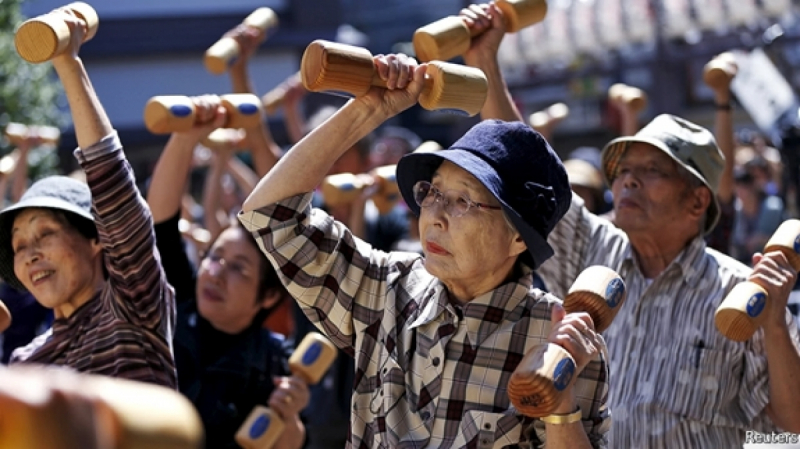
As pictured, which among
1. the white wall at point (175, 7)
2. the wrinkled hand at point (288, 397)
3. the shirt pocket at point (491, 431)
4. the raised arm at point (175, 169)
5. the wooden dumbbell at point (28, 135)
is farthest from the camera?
the white wall at point (175, 7)

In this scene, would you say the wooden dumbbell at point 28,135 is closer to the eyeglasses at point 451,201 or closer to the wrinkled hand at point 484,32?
the wrinkled hand at point 484,32

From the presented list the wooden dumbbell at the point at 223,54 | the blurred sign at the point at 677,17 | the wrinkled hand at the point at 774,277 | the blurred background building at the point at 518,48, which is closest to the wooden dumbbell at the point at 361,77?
the wrinkled hand at the point at 774,277

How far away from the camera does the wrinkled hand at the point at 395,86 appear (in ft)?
8.53

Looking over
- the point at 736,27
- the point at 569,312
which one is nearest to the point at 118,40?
the point at 736,27

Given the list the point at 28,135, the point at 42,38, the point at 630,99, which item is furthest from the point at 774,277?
the point at 28,135

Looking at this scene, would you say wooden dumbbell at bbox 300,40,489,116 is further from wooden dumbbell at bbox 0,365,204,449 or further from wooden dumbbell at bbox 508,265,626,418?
wooden dumbbell at bbox 0,365,204,449

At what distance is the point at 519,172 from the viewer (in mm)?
2488

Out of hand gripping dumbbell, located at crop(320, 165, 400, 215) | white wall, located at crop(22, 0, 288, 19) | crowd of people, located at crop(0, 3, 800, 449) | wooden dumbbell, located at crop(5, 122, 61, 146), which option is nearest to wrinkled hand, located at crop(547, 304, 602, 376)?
crowd of people, located at crop(0, 3, 800, 449)

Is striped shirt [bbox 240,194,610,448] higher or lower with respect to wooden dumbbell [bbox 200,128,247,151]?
higher

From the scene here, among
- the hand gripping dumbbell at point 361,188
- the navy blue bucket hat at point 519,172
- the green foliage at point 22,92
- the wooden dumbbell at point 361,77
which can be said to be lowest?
the green foliage at point 22,92

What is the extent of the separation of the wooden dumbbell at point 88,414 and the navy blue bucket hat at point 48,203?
1.92 meters

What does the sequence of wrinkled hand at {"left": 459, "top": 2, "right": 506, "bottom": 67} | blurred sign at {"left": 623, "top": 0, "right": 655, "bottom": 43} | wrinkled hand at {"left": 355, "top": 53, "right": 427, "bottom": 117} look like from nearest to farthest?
wrinkled hand at {"left": 355, "top": 53, "right": 427, "bottom": 117} < wrinkled hand at {"left": 459, "top": 2, "right": 506, "bottom": 67} < blurred sign at {"left": 623, "top": 0, "right": 655, "bottom": 43}

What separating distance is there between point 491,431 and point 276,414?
1.39 metres

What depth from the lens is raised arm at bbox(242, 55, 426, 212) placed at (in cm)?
253
